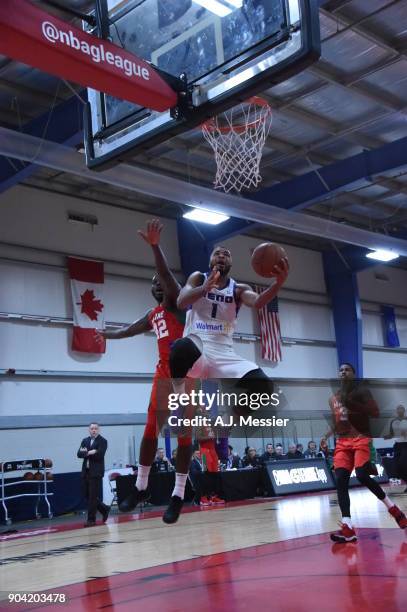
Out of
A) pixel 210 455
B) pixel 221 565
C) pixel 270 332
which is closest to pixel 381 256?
pixel 270 332

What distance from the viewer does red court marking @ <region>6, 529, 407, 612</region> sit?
5156mm

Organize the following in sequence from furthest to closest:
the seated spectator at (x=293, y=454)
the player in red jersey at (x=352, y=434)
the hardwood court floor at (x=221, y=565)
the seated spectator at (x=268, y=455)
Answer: the seated spectator at (x=293, y=454) → the seated spectator at (x=268, y=455) → the player in red jersey at (x=352, y=434) → the hardwood court floor at (x=221, y=565)

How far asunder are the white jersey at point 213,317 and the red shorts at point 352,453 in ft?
11.2

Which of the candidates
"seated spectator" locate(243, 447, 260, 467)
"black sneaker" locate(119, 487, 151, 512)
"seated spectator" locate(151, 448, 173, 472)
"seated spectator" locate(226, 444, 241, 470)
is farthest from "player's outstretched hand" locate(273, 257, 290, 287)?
"seated spectator" locate(226, 444, 241, 470)

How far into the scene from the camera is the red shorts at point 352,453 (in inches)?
320

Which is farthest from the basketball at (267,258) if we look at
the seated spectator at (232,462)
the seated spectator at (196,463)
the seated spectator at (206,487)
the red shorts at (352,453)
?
the seated spectator at (232,462)

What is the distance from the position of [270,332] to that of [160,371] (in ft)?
51.5

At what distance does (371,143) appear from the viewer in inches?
687

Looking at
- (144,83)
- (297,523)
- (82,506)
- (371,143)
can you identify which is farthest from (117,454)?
(144,83)

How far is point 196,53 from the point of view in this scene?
5.88 metres

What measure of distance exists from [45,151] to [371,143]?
8952 millimetres

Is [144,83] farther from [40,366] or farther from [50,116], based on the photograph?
[40,366]

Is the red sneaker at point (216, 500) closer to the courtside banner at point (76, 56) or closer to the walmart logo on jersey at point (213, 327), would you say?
the walmart logo on jersey at point (213, 327)

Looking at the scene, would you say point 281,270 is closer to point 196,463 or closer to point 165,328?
point 165,328
